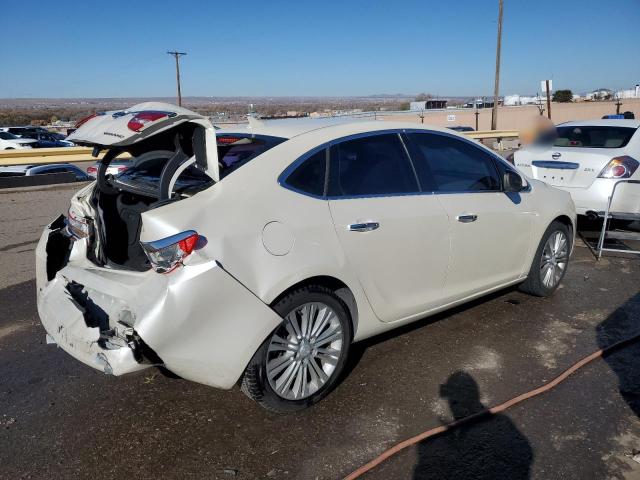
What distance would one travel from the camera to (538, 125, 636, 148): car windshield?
24.3 ft

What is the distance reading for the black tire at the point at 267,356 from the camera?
2973mm

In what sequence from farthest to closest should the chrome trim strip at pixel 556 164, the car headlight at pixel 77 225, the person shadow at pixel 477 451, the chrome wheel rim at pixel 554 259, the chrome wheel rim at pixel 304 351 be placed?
the chrome trim strip at pixel 556 164, the chrome wheel rim at pixel 554 259, the car headlight at pixel 77 225, the chrome wheel rim at pixel 304 351, the person shadow at pixel 477 451

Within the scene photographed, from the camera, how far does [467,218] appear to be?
13.0 feet

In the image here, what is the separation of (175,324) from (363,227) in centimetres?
126

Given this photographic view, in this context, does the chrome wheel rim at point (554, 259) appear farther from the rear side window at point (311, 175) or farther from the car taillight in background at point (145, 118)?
the car taillight in background at point (145, 118)

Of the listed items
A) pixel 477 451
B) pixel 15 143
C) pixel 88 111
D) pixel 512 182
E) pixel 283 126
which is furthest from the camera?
pixel 88 111

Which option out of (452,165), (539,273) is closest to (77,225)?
(452,165)

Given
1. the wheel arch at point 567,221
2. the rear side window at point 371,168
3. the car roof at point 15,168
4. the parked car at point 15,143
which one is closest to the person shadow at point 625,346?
the wheel arch at point 567,221

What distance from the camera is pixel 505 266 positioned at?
4469 millimetres

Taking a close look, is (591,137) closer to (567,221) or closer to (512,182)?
(567,221)

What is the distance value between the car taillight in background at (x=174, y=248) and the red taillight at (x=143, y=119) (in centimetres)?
69

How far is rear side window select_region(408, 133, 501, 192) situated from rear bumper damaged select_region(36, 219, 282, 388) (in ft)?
5.48

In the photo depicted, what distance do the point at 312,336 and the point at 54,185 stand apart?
504 inches

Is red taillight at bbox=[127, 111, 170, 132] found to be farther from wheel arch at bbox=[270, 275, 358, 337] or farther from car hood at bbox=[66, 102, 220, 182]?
wheel arch at bbox=[270, 275, 358, 337]
